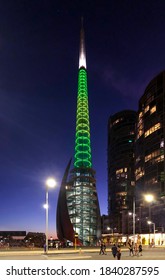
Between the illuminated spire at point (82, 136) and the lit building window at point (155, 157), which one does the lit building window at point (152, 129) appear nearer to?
the lit building window at point (155, 157)

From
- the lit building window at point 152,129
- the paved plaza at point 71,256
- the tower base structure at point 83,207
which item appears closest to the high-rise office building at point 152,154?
the lit building window at point 152,129

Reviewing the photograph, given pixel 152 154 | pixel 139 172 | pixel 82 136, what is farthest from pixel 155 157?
pixel 82 136

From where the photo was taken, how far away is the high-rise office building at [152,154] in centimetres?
12388

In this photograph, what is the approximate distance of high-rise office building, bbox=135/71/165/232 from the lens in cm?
12388

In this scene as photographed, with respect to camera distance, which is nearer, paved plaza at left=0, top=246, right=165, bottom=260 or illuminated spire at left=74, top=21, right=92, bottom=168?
paved plaza at left=0, top=246, right=165, bottom=260

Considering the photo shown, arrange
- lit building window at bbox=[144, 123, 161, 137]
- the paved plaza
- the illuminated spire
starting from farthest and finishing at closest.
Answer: the illuminated spire, lit building window at bbox=[144, 123, 161, 137], the paved plaza

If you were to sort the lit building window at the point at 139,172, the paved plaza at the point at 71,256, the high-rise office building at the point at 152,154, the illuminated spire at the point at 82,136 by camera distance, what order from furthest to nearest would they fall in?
the illuminated spire at the point at 82,136
the lit building window at the point at 139,172
the high-rise office building at the point at 152,154
the paved plaza at the point at 71,256

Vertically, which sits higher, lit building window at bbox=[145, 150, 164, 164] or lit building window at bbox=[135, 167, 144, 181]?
lit building window at bbox=[145, 150, 164, 164]

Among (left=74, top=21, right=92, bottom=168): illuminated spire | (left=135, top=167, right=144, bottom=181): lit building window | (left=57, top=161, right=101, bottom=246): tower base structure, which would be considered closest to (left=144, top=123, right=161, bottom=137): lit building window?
(left=135, top=167, right=144, bottom=181): lit building window

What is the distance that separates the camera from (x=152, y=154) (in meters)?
132

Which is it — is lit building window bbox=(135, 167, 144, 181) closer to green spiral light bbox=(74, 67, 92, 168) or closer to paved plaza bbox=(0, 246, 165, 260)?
green spiral light bbox=(74, 67, 92, 168)

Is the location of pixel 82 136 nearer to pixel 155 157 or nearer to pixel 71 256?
pixel 155 157
